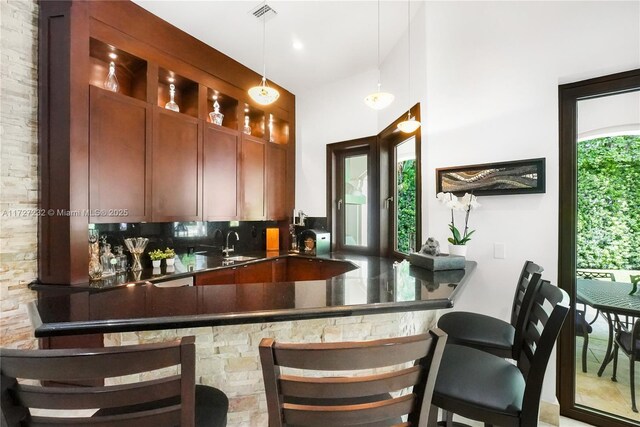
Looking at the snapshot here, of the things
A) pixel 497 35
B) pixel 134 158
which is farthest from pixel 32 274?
pixel 497 35

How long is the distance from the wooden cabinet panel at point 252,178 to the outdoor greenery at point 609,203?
3.18m

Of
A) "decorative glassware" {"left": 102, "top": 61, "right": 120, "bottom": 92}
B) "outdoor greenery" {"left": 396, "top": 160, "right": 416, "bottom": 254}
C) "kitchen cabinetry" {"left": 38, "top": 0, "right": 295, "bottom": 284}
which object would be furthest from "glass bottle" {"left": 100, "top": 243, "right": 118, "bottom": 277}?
"outdoor greenery" {"left": 396, "top": 160, "right": 416, "bottom": 254}

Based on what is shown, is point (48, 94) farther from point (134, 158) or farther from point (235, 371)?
point (235, 371)

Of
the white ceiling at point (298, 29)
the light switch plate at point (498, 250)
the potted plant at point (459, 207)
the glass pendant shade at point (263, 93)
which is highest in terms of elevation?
the white ceiling at point (298, 29)

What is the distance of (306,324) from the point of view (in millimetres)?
1203

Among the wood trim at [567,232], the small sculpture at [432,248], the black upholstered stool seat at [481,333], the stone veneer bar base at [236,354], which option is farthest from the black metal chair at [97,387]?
the wood trim at [567,232]

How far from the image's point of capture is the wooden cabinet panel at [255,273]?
3.06 meters

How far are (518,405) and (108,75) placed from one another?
3614 mm

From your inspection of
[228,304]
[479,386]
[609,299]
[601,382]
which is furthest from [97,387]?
[601,382]

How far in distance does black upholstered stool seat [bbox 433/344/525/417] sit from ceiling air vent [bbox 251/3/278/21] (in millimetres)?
3008

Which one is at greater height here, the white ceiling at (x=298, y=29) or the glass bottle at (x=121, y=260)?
the white ceiling at (x=298, y=29)

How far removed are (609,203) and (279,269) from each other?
10.2ft

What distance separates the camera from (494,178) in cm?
218

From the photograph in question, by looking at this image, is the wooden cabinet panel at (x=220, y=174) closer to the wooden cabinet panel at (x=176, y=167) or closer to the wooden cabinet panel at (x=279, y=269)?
the wooden cabinet panel at (x=176, y=167)
